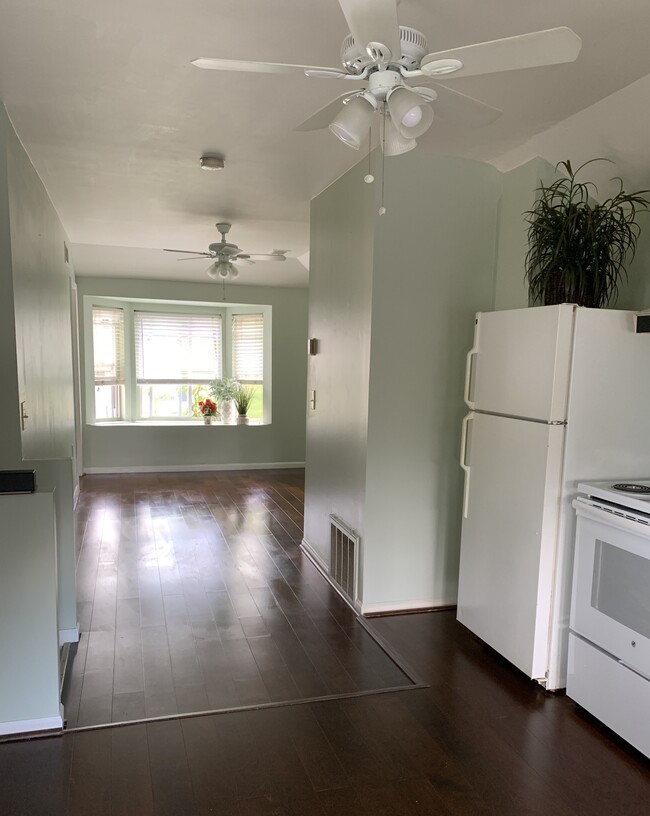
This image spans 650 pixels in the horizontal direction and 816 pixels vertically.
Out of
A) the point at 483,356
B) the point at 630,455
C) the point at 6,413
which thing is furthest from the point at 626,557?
the point at 6,413

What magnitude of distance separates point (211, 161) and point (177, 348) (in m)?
4.89

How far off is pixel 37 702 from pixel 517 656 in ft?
6.86

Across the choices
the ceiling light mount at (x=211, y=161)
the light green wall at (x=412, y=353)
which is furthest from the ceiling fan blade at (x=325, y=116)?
the ceiling light mount at (x=211, y=161)

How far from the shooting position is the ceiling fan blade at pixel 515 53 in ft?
4.99

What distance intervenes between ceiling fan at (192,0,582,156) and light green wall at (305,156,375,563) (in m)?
1.28

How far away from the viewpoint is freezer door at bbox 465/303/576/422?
98.9 inches

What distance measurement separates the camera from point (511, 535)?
2.79 m

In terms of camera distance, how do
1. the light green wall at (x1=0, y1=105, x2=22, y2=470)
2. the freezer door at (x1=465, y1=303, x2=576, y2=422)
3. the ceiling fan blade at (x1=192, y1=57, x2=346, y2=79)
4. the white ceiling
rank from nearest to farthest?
the ceiling fan blade at (x1=192, y1=57, x2=346, y2=79), the white ceiling, the freezer door at (x1=465, y1=303, x2=576, y2=422), the light green wall at (x1=0, y1=105, x2=22, y2=470)

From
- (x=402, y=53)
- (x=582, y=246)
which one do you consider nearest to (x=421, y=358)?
(x=582, y=246)

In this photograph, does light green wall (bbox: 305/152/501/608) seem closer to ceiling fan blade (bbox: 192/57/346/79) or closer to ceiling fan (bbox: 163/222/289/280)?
ceiling fan blade (bbox: 192/57/346/79)

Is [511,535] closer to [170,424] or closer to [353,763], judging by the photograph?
[353,763]

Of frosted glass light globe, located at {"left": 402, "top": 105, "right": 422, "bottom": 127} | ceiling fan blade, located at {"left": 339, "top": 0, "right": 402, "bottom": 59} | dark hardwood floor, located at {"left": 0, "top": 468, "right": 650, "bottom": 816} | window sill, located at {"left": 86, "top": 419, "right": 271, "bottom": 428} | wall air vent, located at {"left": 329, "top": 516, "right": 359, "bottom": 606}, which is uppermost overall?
ceiling fan blade, located at {"left": 339, "top": 0, "right": 402, "bottom": 59}

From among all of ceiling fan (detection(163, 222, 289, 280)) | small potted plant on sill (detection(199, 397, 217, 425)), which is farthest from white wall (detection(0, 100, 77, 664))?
small potted plant on sill (detection(199, 397, 217, 425))

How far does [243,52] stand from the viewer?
2309 millimetres
